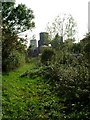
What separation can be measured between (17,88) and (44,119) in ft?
16.6

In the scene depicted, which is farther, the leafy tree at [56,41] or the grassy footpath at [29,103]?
the leafy tree at [56,41]

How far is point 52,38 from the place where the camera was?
39.0 meters

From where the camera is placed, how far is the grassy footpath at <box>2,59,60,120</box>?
8.97 metres

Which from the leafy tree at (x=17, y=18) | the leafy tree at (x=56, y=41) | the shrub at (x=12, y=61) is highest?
the leafy tree at (x=17, y=18)

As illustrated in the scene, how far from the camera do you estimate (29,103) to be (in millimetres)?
10617

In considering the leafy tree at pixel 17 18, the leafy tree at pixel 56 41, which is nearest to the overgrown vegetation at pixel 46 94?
the leafy tree at pixel 17 18

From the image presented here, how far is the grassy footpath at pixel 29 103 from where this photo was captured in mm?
8969

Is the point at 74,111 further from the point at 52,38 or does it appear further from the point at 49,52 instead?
the point at 52,38

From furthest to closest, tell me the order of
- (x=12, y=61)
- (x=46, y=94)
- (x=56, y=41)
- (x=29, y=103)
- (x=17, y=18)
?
(x=56, y=41), (x=17, y=18), (x=12, y=61), (x=46, y=94), (x=29, y=103)

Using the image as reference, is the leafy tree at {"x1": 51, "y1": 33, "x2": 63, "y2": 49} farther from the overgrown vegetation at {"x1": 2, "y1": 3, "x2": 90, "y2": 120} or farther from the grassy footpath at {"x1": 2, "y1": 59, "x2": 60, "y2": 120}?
the grassy footpath at {"x1": 2, "y1": 59, "x2": 60, "y2": 120}

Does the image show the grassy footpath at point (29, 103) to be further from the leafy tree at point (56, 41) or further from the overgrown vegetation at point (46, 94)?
the leafy tree at point (56, 41)

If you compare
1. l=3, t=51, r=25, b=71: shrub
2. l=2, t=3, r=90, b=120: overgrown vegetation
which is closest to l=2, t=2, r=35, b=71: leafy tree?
l=3, t=51, r=25, b=71: shrub

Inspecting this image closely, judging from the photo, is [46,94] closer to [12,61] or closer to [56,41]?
[12,61]

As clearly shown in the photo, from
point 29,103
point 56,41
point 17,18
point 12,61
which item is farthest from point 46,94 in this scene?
point 56,41
